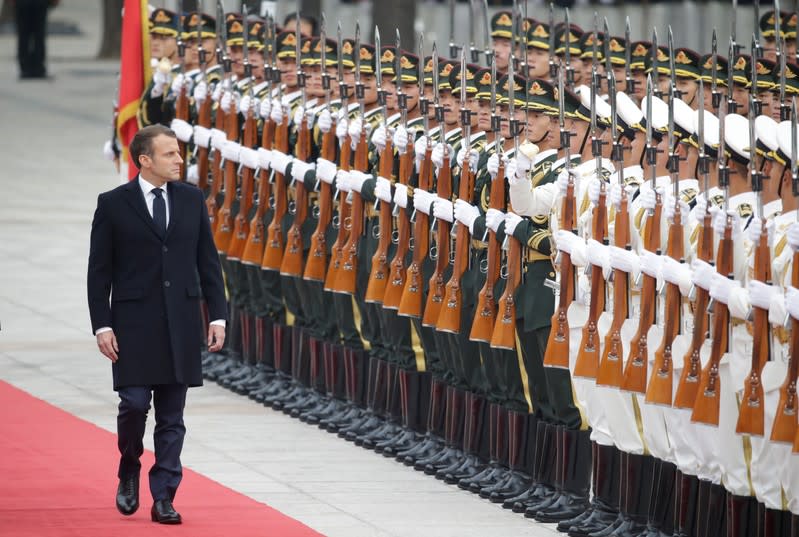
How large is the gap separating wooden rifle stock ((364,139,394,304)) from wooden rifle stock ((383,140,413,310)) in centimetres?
12

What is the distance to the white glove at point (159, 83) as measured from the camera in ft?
42.7

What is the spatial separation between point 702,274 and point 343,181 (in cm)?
339

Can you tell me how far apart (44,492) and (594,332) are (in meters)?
2.44

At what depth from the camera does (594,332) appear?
325 inches

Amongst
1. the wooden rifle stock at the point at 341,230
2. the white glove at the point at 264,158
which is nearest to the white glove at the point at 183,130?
the white glove at the point at 264,158

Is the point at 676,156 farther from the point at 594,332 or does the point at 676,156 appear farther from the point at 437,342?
the point at 437,342

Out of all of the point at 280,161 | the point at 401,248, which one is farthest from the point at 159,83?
the point at 401,248

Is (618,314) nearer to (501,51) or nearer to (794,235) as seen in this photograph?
(794,235)

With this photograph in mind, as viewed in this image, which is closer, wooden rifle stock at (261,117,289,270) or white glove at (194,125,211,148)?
wooden rifle stock at (261,117,289,270)

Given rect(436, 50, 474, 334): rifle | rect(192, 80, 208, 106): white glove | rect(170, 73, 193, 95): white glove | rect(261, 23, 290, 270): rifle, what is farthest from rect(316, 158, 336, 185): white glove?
rect(170, 73, 193, 95): white glove

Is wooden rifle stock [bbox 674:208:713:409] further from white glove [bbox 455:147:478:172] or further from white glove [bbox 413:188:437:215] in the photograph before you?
white glove [bbox 413:188:437:215]

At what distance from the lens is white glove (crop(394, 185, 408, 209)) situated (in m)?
9.92

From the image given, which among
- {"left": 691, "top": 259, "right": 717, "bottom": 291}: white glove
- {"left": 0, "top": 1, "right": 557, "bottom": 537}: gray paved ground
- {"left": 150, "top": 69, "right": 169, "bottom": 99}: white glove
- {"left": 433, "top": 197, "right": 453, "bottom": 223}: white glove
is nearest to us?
{"left": 691, "top": 259, "right": 717, "bottom": 291}: white glove

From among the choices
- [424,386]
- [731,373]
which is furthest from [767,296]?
[424,386]
